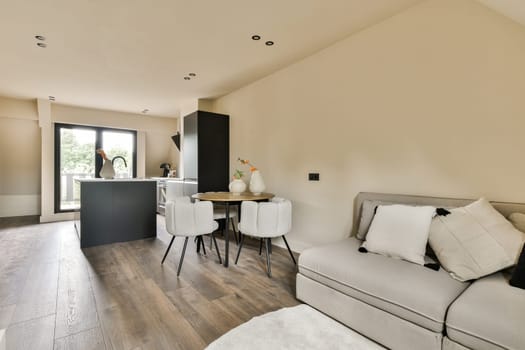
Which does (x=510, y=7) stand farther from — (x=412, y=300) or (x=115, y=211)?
(x=115, y=211)

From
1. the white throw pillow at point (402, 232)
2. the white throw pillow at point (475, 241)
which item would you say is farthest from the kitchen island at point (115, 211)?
the white throw pillow at point (475, 241)

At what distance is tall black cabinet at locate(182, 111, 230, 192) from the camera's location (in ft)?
14.4

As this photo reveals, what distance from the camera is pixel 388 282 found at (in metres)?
1.53

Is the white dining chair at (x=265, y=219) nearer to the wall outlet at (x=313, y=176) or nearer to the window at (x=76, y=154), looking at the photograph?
the wall outlet at (x=313, y=176)

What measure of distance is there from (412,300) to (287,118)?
2.64 metres

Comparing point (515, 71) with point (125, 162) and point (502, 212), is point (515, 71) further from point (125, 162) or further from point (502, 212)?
point (125, 162)

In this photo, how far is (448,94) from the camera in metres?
2.11

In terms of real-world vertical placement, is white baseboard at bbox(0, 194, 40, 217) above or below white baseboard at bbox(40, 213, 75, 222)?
above

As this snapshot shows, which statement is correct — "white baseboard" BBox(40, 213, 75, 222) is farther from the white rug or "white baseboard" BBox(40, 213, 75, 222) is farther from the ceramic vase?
the white rug

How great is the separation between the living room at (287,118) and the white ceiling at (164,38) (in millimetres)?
20

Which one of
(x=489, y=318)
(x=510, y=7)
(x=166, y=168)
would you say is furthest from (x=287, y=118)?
(x=166, y=168)

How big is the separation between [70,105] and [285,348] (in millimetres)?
6573

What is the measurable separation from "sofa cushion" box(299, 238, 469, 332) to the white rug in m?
0.23

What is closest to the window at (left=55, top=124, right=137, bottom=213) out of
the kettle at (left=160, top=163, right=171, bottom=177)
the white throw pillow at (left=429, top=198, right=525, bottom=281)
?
the kettle at (left=160, top=163, right=171, bottom=177)
